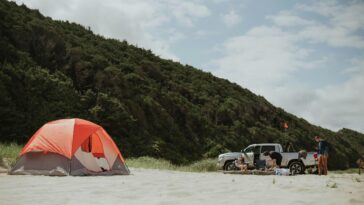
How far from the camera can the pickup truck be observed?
21.5 m

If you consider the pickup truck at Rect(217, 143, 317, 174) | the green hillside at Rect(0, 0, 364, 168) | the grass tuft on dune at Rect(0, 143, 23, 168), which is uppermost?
the green hillside at Rect(0, 0, 364, 168)

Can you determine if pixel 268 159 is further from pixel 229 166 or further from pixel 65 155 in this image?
pixel 65 155

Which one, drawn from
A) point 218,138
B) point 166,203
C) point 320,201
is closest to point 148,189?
point 166,203

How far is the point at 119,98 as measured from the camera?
34.0 meters

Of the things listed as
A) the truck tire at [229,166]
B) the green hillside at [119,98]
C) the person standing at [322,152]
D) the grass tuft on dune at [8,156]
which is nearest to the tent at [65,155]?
the grass tuft on dune at [8,156]

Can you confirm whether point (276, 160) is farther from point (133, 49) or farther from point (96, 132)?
point (133, 49)

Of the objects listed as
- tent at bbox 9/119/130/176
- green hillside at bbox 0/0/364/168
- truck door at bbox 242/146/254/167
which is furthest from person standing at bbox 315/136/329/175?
green hillside at bbox 0/0/364/168

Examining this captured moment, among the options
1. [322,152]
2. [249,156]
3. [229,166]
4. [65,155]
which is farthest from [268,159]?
A: [65,155]

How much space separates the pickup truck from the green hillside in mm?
8892

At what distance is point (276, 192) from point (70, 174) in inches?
283

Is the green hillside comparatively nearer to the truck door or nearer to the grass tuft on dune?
the grass tuft on dune

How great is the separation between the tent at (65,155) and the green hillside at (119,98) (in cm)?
1081

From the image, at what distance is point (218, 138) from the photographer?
39.0 meters

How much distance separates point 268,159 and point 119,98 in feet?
51.0
